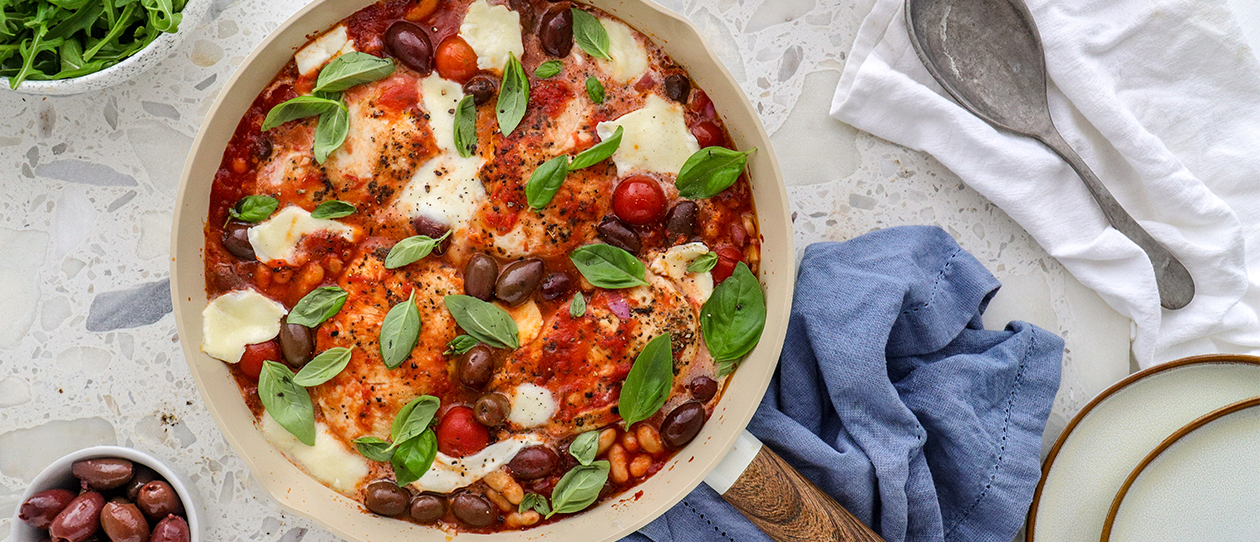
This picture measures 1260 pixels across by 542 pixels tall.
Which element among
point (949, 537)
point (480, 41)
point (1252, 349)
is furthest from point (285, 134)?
point (1252, 349)

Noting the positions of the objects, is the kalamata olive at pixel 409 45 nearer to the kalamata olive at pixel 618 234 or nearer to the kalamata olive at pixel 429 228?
the kalamata olive at pixel 429 228

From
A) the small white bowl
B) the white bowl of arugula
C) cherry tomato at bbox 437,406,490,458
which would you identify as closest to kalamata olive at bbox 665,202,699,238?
cherry tomato at bbox 437,406,490,458

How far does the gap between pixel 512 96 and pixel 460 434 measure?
3.52ft

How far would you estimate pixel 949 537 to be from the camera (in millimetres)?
2941

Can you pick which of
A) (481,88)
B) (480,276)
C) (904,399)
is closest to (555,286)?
(480,276)

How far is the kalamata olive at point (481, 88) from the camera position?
2.53 meters

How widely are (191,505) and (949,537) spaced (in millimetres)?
2610

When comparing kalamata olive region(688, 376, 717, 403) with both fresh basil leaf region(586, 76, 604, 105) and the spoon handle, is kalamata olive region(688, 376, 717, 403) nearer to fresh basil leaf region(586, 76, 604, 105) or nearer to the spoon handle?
fresh basil leaf region(586, 76, 604, 105)

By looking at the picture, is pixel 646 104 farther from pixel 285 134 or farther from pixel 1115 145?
pixel 1115 145

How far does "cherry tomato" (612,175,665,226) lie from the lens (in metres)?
2.53

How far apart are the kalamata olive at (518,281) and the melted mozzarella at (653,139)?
0.41m

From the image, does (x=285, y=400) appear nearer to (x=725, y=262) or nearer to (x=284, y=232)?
(x=284, y=232)

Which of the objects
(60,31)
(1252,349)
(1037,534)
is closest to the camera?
(60,31)

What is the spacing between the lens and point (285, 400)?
2527 millimetres
